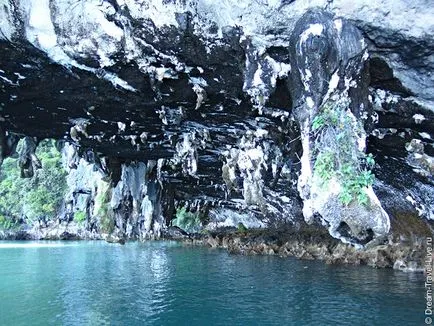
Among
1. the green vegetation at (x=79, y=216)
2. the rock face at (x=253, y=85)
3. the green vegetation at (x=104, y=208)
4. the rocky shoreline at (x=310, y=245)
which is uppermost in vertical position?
the rock face at (x=253, y=85)

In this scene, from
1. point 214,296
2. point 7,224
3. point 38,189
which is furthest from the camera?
point 7,224

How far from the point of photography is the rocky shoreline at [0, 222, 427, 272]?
56.2 feet

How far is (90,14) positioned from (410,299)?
35.0ft

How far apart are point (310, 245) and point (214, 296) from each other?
39.6 feet

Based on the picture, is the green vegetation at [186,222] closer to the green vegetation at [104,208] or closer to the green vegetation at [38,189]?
the green vegetation at [38,189]

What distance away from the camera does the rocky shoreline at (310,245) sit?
17.1 m

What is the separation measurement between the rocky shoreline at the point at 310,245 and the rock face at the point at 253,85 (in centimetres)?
196

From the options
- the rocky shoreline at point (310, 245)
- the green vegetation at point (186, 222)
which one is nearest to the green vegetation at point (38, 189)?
the green vegetation at point (186, 222)

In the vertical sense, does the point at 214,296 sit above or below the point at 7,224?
below

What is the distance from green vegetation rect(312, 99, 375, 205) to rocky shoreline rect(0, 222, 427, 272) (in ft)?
5.11

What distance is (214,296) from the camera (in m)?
13.0

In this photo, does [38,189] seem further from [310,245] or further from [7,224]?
[310,245]

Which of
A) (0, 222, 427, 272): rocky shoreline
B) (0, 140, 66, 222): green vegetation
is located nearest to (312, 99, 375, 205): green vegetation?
(0, 222, 427, 272): rocky shoreline

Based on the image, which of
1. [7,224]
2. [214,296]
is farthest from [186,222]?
[214,296]
